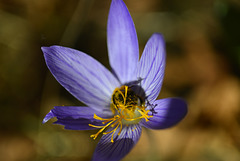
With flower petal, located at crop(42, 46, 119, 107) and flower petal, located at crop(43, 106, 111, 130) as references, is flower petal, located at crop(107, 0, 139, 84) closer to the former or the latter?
flower petal, located at crop(42, 46, 119, 107)

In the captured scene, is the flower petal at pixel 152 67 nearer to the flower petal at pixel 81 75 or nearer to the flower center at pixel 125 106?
the flower center at pixel 125 106

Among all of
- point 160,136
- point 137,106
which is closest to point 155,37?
point 137,106

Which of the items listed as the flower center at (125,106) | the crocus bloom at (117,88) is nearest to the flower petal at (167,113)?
the crocus bloom at (117,88)

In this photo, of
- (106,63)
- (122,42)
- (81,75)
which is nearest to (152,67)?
(122,42)

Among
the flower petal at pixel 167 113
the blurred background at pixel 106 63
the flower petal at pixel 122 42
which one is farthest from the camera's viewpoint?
the blurred background at pixel 106 63

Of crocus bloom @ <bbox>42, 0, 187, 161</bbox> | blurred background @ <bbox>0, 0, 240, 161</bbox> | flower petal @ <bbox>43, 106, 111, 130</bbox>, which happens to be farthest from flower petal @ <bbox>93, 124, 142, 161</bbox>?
blurred background @ <bbox>0, 0, 240, 161</bbox>

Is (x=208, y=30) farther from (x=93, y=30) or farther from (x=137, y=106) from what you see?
(x=137, y=106)
